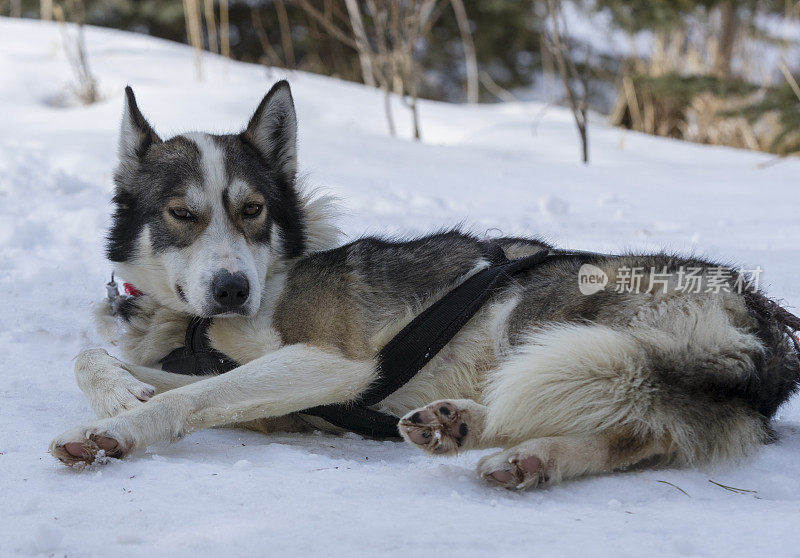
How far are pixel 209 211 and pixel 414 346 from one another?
81cm

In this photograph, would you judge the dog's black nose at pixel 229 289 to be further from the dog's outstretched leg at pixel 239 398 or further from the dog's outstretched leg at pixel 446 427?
the dog's outstretched leg at pixel 446 427

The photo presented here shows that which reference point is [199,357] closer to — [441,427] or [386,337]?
[386,337]

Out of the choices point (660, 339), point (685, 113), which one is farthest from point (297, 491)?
point (685, 113)

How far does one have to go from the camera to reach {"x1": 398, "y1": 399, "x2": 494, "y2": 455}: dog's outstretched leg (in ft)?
6.36

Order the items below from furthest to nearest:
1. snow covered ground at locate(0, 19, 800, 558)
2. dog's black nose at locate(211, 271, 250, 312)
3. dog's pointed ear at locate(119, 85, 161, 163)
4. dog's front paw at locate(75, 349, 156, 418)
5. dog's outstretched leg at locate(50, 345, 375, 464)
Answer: dog's pointed ear at locate(119, 85, 161, 163)
dog's black nose at locate(211, 271, 250, 312)
dog's front paw at locate(75, 349, 156, 418)
dog's outstretched leg at locate(50, 345, 375, 464)
snow covered ground at locate(0, 19, 800, 558)

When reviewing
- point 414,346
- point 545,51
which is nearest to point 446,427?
point 414,346

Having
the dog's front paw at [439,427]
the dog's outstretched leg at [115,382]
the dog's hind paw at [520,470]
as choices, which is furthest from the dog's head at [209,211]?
the dog's hind paw at [520,470]

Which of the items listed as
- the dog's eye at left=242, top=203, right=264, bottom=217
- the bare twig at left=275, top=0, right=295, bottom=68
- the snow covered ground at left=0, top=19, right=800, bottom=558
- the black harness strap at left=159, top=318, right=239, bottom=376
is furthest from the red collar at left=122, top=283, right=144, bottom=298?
the bare twig at left=275, top=0, right=295, bottom=68

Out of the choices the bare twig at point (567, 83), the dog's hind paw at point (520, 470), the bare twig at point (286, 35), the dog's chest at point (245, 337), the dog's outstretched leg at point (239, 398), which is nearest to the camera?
the dog's hind paw at point (520, 470)

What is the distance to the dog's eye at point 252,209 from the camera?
2.61m

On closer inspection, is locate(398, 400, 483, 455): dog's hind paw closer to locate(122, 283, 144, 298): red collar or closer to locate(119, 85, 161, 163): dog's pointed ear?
locate(122, 283, 144, 298): red collar

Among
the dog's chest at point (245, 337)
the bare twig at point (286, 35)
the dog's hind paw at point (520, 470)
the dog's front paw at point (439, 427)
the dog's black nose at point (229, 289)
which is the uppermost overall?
the bare twig at point (286, 35)

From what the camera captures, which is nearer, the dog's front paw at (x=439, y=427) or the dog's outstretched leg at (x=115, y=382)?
the dog's front paw at (x=439, y=427)

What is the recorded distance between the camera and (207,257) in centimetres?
244
